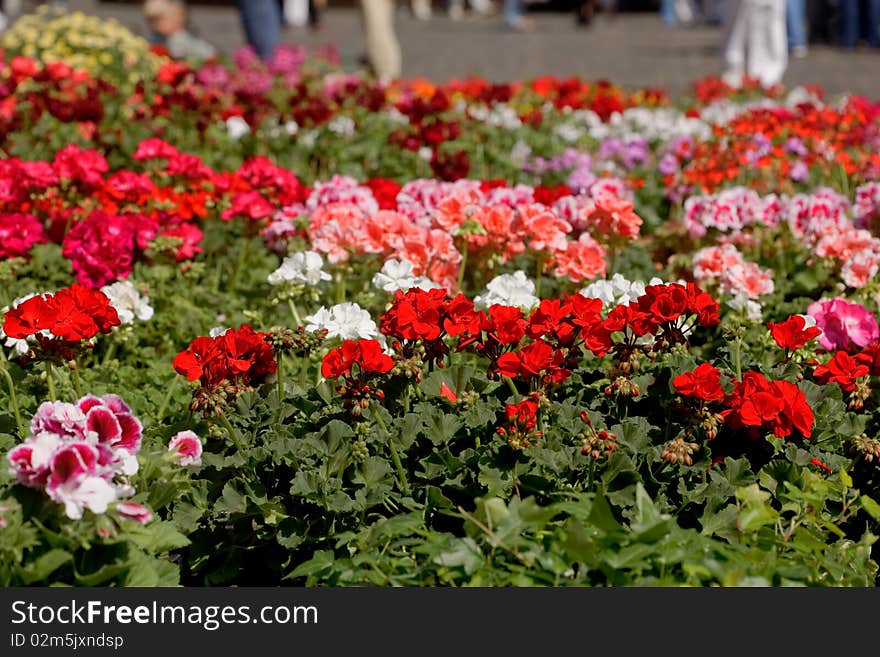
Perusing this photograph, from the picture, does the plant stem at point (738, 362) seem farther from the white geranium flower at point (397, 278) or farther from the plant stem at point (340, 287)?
the plant stem at point (340, 287)

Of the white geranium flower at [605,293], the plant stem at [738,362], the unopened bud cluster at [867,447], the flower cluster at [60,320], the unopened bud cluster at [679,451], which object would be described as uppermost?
the flower cluster at [60,320]

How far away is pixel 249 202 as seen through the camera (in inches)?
172

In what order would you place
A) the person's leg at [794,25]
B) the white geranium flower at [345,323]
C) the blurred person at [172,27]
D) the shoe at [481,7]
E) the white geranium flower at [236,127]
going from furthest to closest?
the shoe at [481,7]
the person's leg at [794,25]
the blurred person at [172,27]
the white geranium flower at [236,127]
the white geranium flower at [345,323]

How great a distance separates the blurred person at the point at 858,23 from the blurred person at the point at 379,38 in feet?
33.3

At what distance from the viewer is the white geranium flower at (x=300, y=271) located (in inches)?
134

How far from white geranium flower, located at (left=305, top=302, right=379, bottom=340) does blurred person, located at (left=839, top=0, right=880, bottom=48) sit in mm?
16493

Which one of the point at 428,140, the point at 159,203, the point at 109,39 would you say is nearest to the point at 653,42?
the point at 109,39

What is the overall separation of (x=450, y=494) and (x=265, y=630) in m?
0.61

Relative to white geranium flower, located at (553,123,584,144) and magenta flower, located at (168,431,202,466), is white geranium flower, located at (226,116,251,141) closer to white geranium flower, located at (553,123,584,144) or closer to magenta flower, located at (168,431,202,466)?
white geranium flower, located at (553,123,584,144)

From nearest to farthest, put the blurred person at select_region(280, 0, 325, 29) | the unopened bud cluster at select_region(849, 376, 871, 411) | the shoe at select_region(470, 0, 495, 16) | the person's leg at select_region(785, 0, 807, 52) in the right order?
the unopened bud cluster at select_region(849, 376, 871, 411) → the person's leg at select_region(785, 0, 807, 52) → the blurred person at select_region(280, 0, 325, 29) → the shoe at select_region(470, 0, 495, 16)

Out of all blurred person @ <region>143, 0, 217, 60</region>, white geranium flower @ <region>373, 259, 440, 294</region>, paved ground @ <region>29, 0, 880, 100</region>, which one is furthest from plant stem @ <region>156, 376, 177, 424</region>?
paved ground @ <region>29, 0, 880, 100</region>

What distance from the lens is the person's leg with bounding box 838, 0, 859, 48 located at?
17859 millimetres

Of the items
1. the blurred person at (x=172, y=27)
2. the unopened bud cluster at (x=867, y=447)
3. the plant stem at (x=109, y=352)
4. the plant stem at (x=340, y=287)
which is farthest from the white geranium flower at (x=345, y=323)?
the blurred person at (x=172, y=27)

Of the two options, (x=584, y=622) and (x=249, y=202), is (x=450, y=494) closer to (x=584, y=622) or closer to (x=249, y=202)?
(x=584, y=622)
